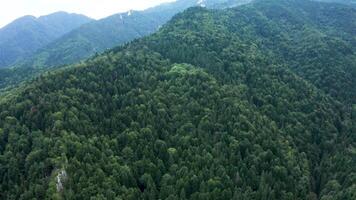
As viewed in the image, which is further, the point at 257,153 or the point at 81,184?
the point at 257,153

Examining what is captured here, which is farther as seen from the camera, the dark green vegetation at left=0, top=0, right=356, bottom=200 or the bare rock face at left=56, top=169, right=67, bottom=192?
the dark green vegetation at left=0, top=0, right=356, bottom=200

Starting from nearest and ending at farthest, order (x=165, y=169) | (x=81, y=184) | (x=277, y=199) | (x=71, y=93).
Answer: (x=81, y=184) < (x=277, y=199) < (x=165, y=169) < (x=71, y=93)

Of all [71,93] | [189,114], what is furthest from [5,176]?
[189,114]

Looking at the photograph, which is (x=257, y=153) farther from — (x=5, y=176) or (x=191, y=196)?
(x=5, y=176)

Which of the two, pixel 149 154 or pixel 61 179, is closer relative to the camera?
pixel 61 179

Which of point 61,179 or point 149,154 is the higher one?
point 61,179

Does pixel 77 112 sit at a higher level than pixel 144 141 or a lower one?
higher

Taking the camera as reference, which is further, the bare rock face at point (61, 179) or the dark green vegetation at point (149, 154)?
the dark green vegetation at point (149, 154)

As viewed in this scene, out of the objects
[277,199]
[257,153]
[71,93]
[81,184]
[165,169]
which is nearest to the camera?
[81,184]
